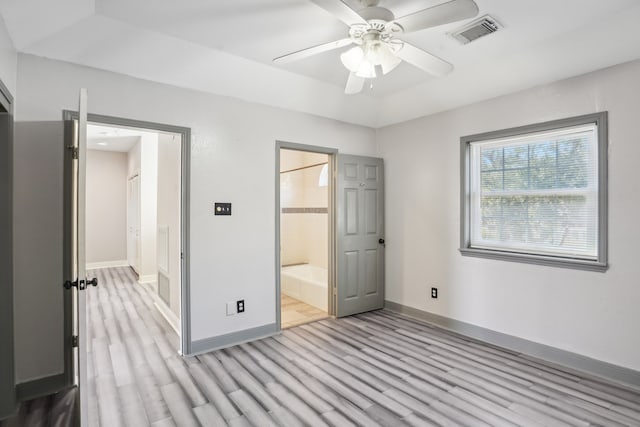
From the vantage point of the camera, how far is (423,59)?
231cm

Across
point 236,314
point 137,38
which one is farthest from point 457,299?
point 137,38

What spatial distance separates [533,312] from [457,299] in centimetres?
75

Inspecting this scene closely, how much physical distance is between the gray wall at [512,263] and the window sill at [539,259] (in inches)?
2.0

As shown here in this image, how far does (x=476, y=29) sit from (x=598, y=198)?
5.51 ft

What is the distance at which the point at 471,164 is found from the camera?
12.0 feet

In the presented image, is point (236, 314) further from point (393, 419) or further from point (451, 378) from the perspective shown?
point (451, 378)

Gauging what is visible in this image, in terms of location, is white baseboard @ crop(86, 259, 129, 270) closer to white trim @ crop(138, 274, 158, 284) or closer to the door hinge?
white trim @ crop(138, 274, 158, 284)

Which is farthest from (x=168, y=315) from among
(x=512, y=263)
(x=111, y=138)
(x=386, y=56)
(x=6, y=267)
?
(x=111, y=138)

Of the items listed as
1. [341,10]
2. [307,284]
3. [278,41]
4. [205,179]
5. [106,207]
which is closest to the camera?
[341,10]

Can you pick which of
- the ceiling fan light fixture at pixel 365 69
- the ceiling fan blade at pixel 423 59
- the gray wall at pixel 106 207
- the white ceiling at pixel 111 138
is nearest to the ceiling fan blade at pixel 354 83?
the ceiling fan light fixture at pixel 365 69

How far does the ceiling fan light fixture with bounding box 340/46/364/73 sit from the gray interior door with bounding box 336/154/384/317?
184 cm

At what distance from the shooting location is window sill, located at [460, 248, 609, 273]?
9.02 ft

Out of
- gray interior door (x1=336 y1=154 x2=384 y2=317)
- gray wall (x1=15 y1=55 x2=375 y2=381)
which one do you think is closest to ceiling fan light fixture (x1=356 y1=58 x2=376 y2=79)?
gray wall (x1=15 y1=55 x2=375 y2=381)

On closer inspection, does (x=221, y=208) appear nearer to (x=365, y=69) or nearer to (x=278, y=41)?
(x=278, y=41)
